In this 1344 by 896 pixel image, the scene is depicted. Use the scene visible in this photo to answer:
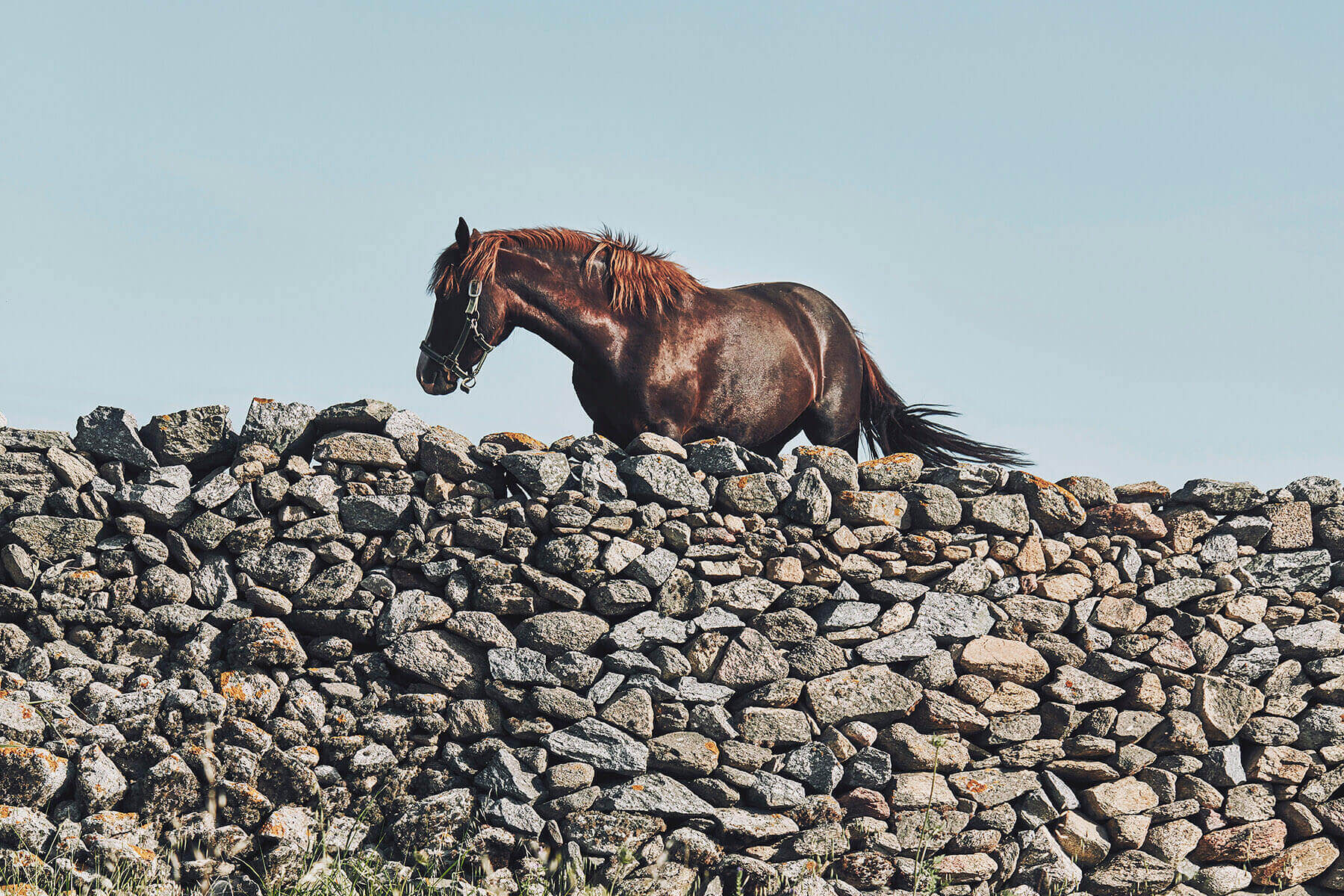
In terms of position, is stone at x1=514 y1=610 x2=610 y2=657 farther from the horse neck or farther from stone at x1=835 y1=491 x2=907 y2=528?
the horse neck

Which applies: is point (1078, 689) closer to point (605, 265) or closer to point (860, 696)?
point (860, 696)

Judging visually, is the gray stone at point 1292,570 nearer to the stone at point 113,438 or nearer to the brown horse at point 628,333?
the brown horse at point 628,333

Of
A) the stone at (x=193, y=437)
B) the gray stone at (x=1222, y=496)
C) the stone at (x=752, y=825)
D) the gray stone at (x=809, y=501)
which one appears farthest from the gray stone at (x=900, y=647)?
the stone at (x=193, y=437)

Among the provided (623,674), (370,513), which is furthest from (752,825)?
(370,513)

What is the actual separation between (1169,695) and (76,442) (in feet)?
20.8

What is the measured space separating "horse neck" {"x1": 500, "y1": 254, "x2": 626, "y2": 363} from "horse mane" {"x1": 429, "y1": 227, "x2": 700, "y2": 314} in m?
0.08

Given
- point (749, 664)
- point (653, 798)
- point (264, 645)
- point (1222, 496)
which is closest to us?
point (653, 798)

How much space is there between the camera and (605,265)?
726 centimetres

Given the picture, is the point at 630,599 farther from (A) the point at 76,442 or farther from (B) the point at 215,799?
(A) the point at 76,442

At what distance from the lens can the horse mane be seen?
699cm

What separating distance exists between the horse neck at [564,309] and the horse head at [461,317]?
0.14 metres

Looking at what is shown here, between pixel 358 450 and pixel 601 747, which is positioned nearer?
pixel 601 747

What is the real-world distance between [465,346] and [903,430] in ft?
10.1

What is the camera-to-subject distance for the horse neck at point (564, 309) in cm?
705
